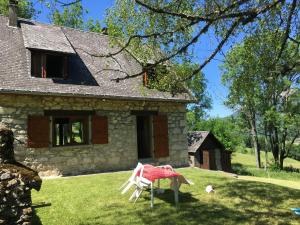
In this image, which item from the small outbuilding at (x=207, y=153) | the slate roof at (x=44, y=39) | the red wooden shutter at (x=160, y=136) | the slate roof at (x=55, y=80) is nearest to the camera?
the slate roof at (x=55, y=80)

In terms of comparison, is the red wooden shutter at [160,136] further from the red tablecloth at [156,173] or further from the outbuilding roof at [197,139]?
the red tablecloth at [156,173]

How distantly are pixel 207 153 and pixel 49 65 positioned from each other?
33.4 ft

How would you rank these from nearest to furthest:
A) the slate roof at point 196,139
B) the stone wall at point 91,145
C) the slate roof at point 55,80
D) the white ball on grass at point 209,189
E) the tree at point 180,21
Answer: the tree at point 180,21
the white ball on grass at point 209,189
the stone wall at point 91,145
the slate roof at point 55,80
the slate roof at point 196,139

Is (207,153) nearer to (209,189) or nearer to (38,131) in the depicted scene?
(209,189)

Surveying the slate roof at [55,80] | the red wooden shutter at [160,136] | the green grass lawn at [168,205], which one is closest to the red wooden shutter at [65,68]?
the slate roof at [55,80]

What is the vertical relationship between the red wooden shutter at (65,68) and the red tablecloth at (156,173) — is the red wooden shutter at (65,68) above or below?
above

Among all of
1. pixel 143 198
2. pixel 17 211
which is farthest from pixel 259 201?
pixel 17 211

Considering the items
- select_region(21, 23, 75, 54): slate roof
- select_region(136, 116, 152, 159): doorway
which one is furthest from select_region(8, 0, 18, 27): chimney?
select_region(136, 116, 152, 159): doorway

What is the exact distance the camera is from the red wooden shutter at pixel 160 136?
13.1 m

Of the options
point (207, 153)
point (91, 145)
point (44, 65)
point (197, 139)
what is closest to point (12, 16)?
point (44, 65)

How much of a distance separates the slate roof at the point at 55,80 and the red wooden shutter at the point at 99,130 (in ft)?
3.19

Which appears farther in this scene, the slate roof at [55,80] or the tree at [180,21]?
the slate roof at [55,80]

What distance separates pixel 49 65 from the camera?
11758 millimetres

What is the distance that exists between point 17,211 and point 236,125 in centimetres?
2470
